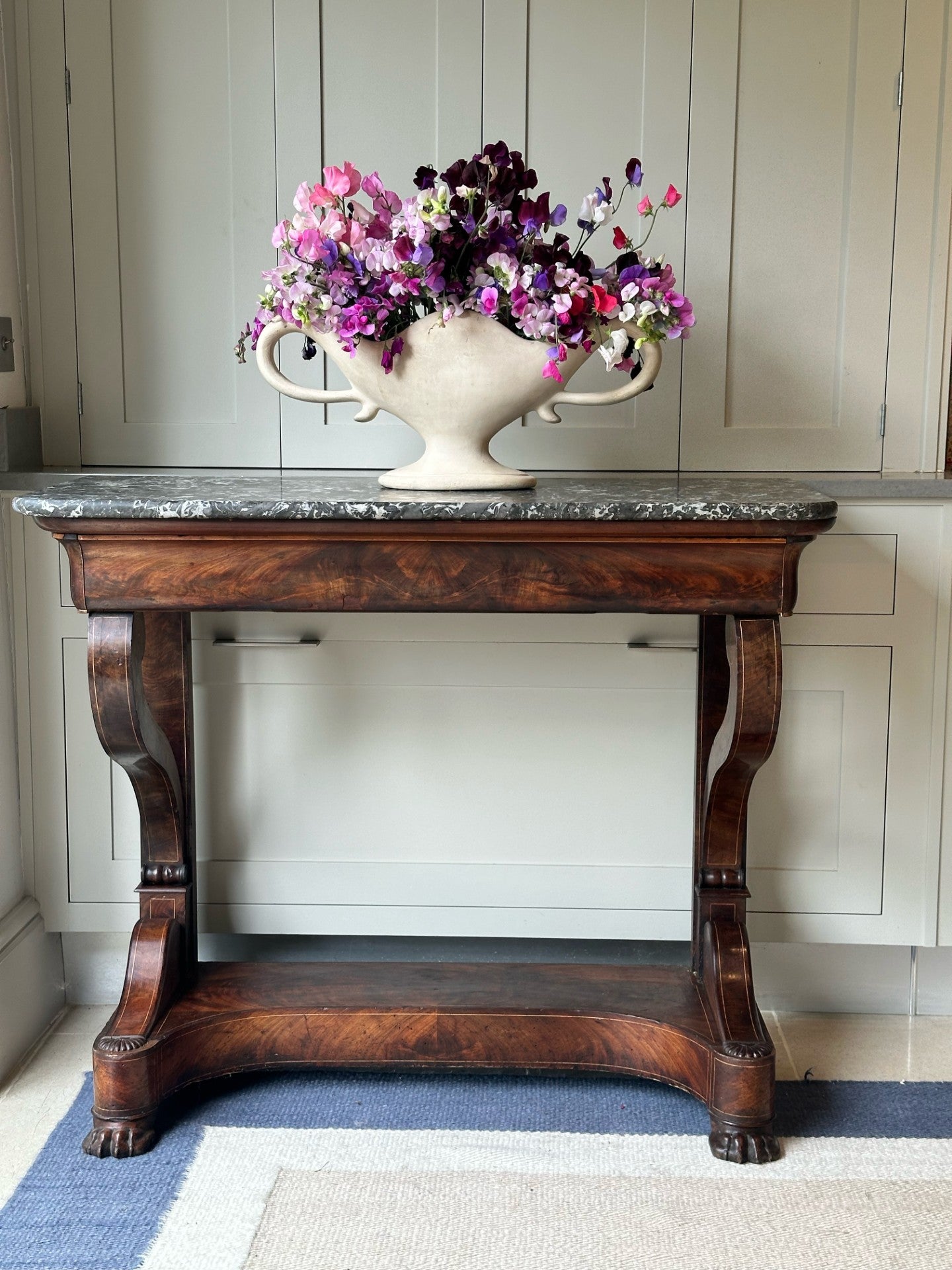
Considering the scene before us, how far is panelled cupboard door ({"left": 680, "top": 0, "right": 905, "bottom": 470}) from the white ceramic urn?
1.35 feet

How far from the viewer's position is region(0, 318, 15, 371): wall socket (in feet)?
6.55

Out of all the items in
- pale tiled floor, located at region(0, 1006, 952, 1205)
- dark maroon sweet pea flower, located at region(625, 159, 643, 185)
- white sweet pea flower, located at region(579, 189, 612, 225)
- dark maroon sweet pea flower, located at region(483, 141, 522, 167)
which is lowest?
pale tiled floor, located at region(0, 1006, 952, 1205)

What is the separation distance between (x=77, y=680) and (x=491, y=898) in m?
0.78

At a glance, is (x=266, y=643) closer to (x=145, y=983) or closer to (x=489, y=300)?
(x=145, y=983)

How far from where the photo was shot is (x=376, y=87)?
6.62ft

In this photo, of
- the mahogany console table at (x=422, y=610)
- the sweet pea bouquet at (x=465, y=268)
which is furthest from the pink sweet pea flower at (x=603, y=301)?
the mahogany console table at (x=422, y=610)

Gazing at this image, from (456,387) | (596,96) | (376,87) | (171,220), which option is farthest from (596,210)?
(171,220)

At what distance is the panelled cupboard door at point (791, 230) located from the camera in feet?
6.52

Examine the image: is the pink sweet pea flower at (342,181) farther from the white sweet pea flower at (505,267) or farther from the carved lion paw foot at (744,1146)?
the carved lion paw foot at (744,1146)

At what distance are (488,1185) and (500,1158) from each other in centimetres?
7

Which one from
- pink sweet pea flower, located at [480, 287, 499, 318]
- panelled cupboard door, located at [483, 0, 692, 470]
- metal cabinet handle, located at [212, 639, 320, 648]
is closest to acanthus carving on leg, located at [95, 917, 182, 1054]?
metal cabinet handle, located at [212, 639, 320, 648]

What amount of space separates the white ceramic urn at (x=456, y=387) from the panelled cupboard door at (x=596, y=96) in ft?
1.28

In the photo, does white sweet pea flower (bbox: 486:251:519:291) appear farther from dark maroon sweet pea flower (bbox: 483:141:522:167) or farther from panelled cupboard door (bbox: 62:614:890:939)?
panelled cupboard door (bbox: 62:614:890:939)

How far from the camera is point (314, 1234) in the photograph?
1.51 meters
